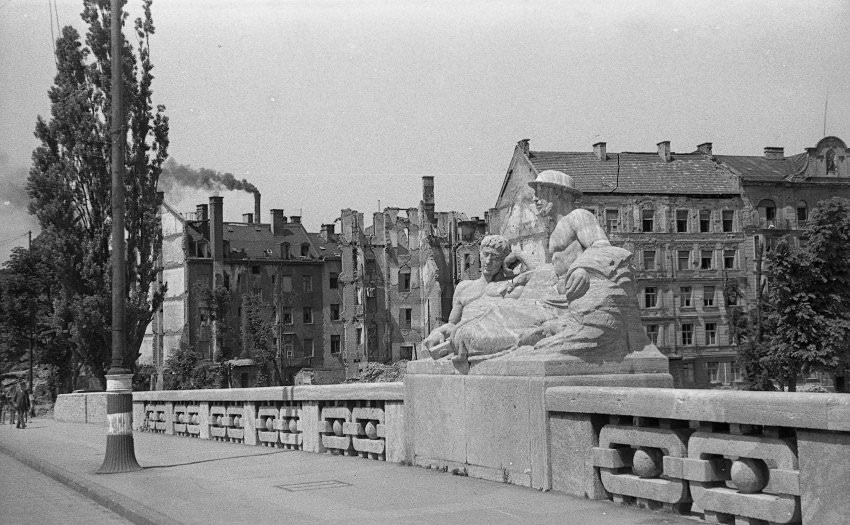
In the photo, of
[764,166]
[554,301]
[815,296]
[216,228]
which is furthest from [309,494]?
[216,228]

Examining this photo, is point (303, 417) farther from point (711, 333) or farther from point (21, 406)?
point (711, 333)

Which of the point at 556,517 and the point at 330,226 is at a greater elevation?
the point at 330,226

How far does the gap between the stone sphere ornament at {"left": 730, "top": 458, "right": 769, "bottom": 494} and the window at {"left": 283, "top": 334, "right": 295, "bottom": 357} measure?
2853 inches

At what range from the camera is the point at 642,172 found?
65562 mm

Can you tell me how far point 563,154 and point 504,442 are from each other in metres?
57.0

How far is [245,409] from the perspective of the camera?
16.8 metres

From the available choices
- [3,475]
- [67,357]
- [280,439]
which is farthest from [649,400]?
[67,357]

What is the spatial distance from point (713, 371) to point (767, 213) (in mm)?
10887

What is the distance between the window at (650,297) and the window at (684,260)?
8.14 ft

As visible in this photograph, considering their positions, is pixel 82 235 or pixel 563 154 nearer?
pixel 82 235

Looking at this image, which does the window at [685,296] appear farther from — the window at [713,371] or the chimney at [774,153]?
the chimney at [774,153]

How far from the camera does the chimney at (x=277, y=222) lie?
7988 centimetres

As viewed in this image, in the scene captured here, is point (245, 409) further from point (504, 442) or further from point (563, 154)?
point (563, 154)

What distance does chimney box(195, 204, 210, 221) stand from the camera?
75625mm
